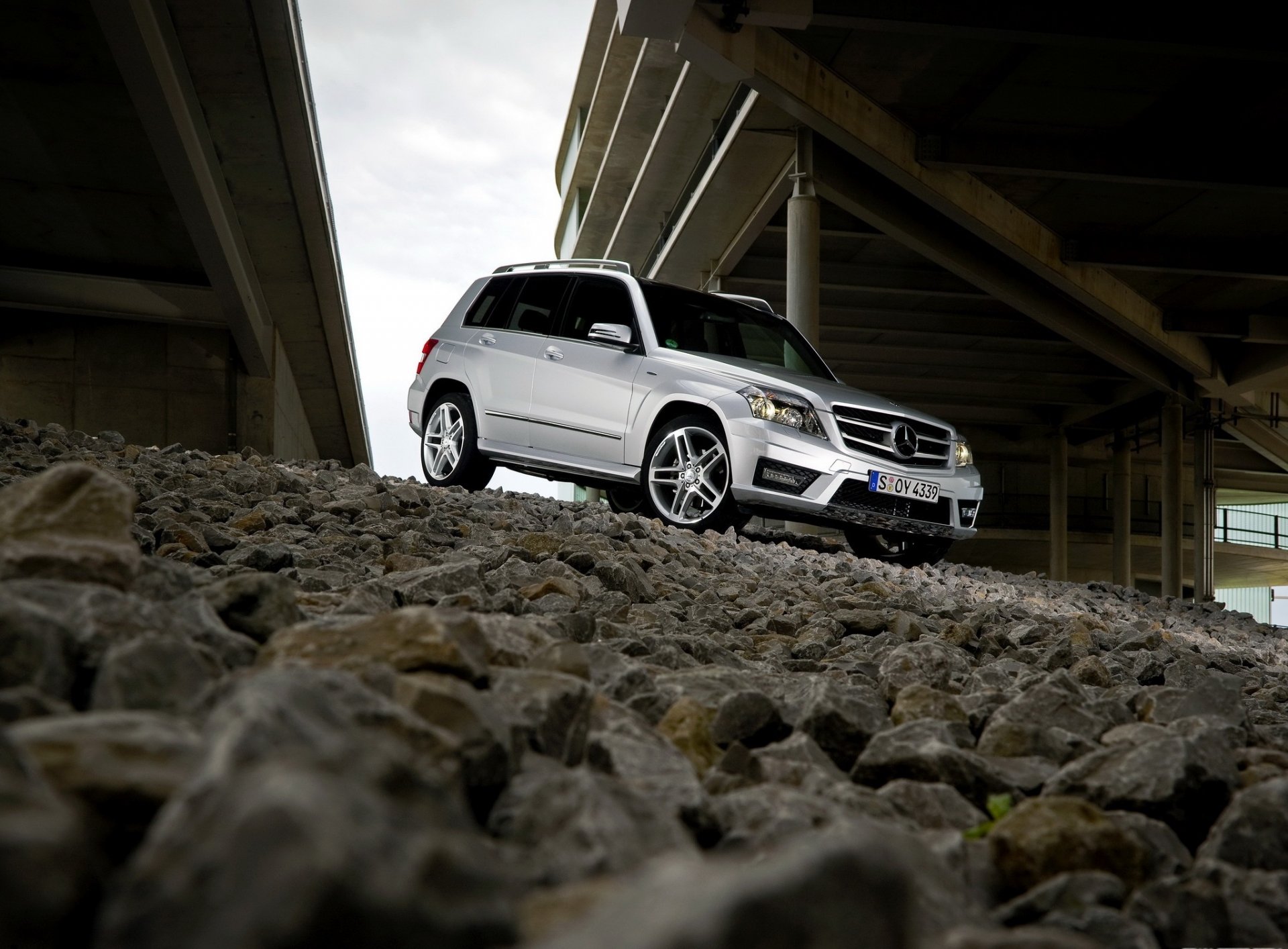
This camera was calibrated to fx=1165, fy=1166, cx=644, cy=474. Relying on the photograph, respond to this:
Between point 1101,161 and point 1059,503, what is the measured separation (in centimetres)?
2407

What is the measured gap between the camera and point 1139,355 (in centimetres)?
2459

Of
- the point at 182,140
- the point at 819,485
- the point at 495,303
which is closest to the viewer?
the point at 819,485

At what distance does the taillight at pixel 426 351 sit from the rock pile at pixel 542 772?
594 centimetres

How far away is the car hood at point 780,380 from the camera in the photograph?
8.27 meters

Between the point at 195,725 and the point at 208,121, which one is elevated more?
the point at 208,121

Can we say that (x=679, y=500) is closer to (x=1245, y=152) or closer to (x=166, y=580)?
(x=166, y=580)

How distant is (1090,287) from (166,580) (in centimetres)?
1957

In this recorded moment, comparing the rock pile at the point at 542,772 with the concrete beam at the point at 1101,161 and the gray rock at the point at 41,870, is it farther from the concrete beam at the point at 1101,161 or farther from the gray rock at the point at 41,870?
the concrete beam at the point at 1101,161

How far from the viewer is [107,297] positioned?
20.4 m

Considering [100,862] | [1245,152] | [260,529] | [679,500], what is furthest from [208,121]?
[100,862]

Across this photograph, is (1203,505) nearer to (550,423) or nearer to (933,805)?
(550,423)

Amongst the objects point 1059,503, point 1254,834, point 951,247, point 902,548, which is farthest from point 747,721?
point 1059,503

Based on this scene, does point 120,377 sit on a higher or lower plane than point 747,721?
higher

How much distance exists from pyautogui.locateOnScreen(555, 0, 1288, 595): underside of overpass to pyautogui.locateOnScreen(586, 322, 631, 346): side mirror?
5.08 meters
